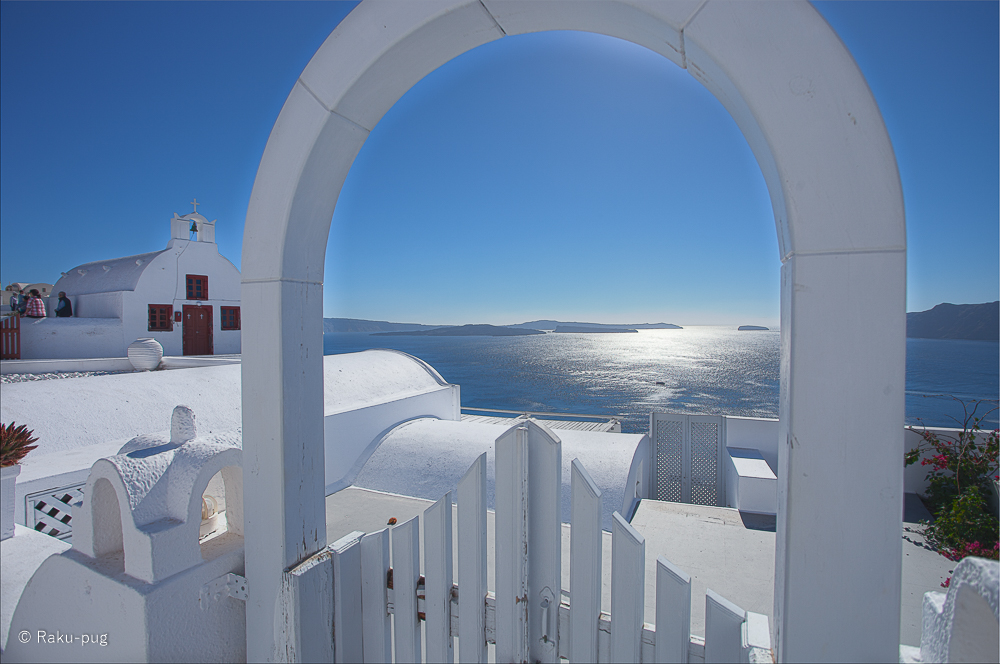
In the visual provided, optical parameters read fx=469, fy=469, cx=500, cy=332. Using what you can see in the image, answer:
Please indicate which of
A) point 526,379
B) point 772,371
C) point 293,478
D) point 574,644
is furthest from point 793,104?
point 772,371

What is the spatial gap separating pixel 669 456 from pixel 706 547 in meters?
3.53

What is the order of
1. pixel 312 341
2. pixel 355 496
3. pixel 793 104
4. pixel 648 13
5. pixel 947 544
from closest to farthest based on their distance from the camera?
pixel 793 104 → pixel 648 13 → pixel 312 341 → pixel 947 544 → pixel 355 496

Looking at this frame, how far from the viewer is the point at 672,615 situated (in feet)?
4.56

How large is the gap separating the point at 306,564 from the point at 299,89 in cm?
172

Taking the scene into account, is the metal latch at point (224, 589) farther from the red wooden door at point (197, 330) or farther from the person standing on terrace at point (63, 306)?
the person standing on terrace at point (63, 306)

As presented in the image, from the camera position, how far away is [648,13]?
4.06 ft

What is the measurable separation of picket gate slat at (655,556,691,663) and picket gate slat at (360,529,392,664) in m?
1.00

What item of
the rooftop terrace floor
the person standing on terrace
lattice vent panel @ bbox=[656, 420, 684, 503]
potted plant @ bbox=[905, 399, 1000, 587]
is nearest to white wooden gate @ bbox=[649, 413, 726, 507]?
lattice vent panel @ bbox=[656, 420, 684, 503]

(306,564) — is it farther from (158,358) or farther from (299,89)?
(158,358)

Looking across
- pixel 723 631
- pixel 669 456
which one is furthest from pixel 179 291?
pixel 723 631

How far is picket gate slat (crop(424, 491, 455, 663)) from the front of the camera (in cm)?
168

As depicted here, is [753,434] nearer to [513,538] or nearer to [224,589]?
[513,538]

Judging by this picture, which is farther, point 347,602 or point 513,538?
point 347,602

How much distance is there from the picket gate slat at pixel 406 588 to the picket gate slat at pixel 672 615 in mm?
854
